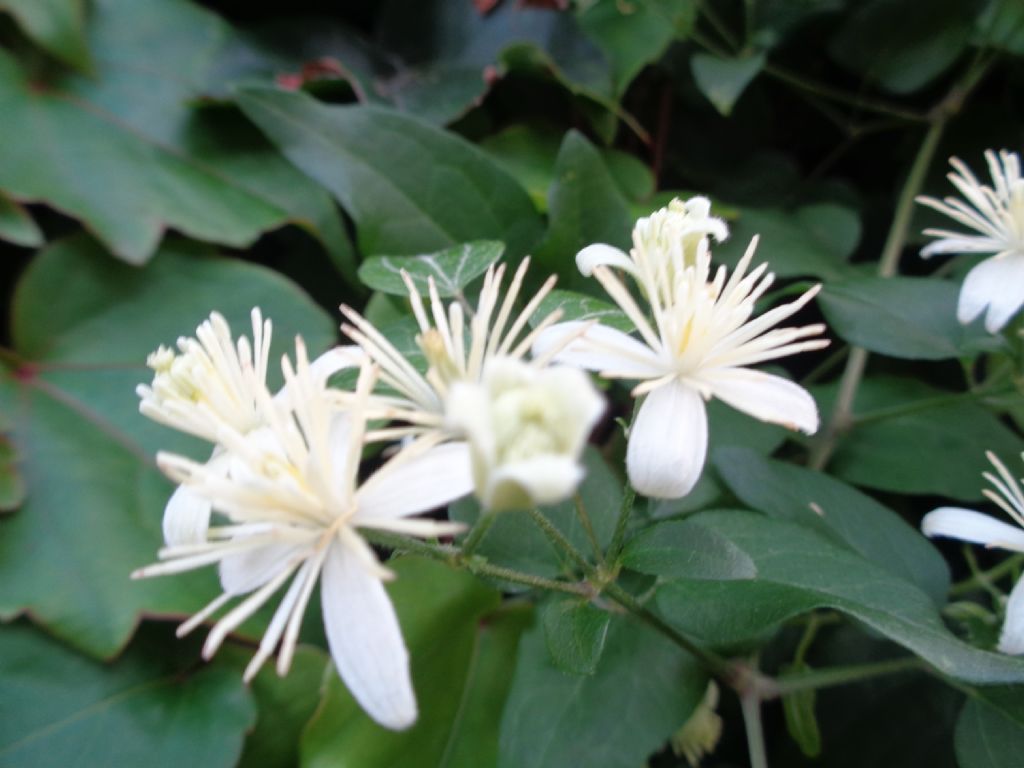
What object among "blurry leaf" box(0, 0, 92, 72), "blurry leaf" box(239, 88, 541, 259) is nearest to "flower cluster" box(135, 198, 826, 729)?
"blurry leaf" box(239, 88, 541, 259)

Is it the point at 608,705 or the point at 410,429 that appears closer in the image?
the point at 410,429

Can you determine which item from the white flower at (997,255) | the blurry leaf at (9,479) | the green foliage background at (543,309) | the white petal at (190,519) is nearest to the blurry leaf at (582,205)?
the green foliage background at (543,309)

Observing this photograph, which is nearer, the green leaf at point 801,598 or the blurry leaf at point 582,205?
the green leaf at point 801,598

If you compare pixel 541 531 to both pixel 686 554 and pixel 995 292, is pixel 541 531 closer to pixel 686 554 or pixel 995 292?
pixel 686 554

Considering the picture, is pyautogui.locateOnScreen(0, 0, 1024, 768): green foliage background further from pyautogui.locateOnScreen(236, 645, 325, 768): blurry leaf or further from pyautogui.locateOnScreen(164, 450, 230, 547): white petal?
pyautogui.locateOnScreen(164, 450, 230, 547): white petal

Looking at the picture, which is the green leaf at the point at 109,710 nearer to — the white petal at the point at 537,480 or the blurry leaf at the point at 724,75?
the white petal at the point at 537,480

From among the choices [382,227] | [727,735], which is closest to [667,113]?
[382,227]

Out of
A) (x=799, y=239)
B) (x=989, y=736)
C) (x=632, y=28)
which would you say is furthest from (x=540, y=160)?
(x=989, y=736)
